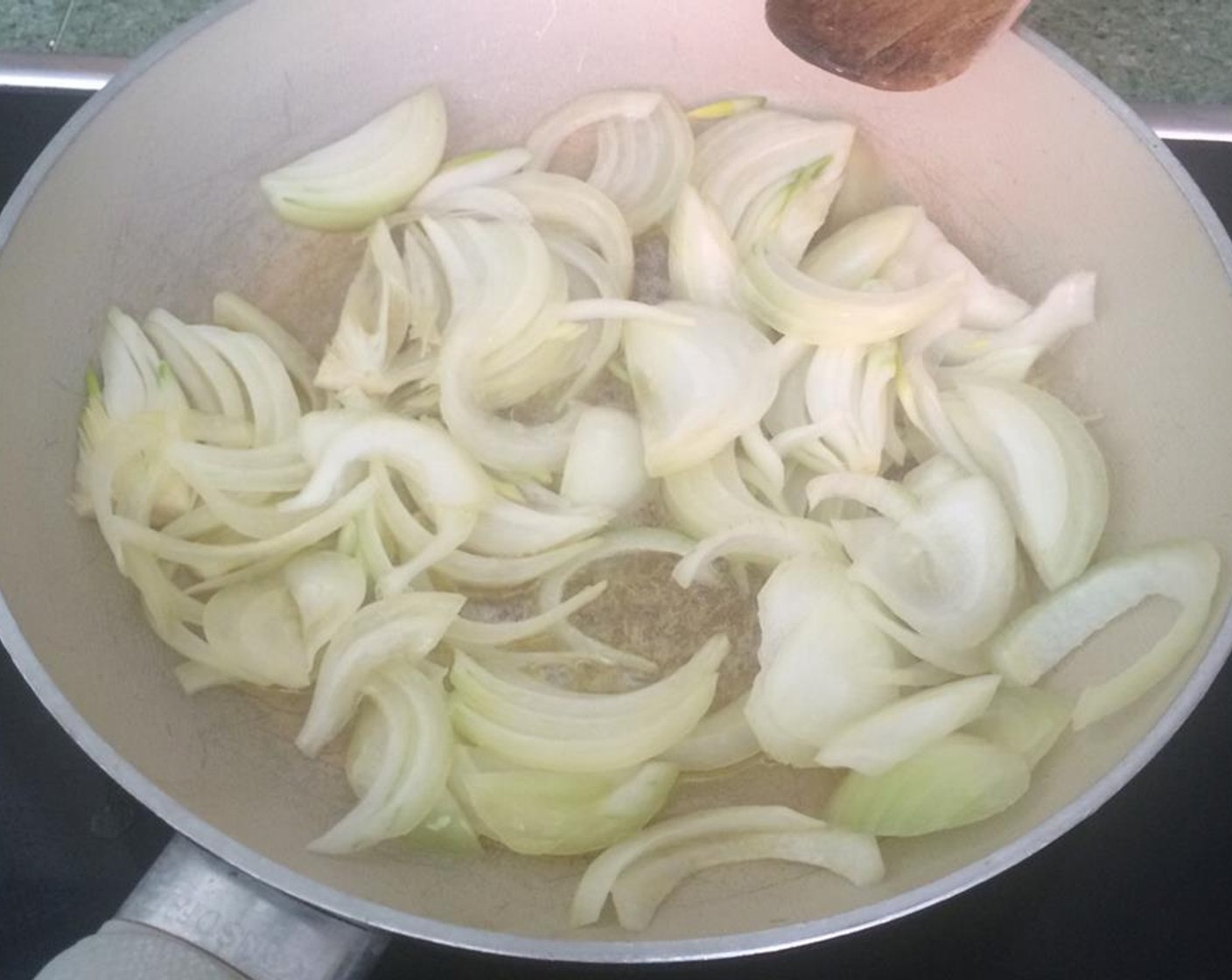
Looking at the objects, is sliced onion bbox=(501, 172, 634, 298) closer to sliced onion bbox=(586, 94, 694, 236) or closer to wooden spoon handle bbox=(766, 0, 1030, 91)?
sliced onion bbox=(586, 94, 694, 236)

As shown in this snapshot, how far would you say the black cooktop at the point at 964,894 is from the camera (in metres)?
0.83

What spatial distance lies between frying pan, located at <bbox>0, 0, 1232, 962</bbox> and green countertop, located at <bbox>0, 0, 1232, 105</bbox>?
24 centimetres

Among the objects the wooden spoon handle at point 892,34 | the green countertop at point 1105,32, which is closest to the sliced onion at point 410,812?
the wooden spoon handle at point 892,34

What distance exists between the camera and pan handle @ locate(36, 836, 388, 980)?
2.14 feet

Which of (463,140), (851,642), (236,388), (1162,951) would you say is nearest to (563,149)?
(463,140)

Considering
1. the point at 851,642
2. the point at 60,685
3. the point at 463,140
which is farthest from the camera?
the point at 463,140

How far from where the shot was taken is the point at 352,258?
106 centimetres

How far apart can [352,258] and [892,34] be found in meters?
0.48

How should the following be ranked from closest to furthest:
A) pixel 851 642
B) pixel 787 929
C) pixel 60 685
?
pixel 787 929 → pixel 60 685 → pixel 851 642

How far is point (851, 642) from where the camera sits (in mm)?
834

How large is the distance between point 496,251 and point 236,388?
228 millimetres

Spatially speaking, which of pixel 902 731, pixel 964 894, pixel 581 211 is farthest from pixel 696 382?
pixel 964 894

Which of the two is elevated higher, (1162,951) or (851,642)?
(851,642)

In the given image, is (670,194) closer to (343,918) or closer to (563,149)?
(563,149)
